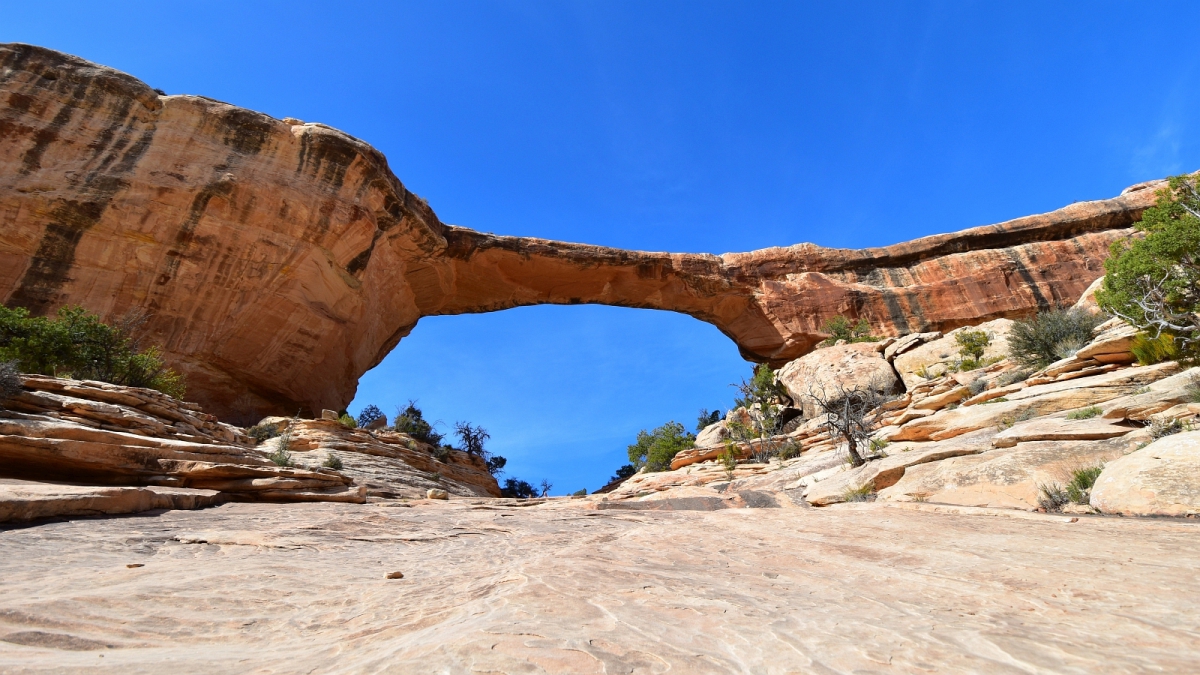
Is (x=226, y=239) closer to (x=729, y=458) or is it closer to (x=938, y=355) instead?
(x=729, y=458)

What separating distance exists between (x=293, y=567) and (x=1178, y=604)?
4.59 meters

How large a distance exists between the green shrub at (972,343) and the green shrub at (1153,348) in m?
7.82

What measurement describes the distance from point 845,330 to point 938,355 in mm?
7242

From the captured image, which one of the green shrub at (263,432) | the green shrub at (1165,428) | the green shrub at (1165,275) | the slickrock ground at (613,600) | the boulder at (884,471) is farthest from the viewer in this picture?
the green shrub at (263,432)

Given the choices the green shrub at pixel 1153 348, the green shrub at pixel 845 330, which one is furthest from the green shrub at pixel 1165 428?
the green shrub at pixel 845 330

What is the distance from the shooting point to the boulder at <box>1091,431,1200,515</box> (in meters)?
5.11

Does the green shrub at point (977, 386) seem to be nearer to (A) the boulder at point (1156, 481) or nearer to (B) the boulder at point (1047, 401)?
(B) the boulder at point (1047, 401)

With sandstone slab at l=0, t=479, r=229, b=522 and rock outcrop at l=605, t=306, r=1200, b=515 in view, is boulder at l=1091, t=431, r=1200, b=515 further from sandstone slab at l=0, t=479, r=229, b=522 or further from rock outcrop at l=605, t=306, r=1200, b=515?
sandstone slab at l=0, t=479, r=229, b=522

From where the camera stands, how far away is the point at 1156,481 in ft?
17.6

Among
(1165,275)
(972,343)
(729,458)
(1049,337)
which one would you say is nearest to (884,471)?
(729,458)

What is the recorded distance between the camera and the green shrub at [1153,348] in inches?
406

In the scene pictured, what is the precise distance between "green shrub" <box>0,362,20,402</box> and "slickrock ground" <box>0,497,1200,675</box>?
4885mm

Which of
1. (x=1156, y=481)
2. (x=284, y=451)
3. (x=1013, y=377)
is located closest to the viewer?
(x=1156, y=481)

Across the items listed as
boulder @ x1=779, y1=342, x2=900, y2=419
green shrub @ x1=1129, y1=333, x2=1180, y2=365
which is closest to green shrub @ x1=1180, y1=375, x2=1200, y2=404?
green shrub @ x1=1129, y1=333, x2=1180, y2=365
